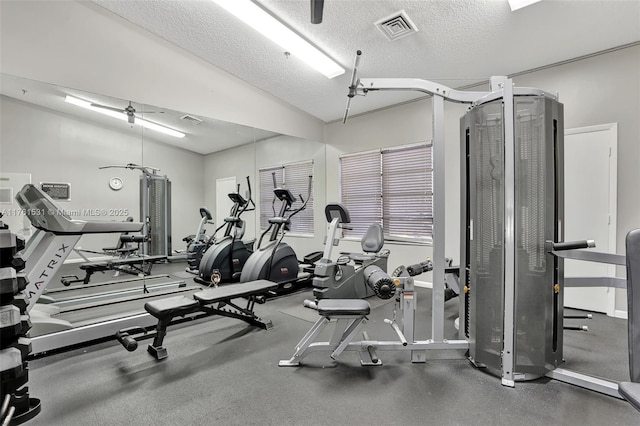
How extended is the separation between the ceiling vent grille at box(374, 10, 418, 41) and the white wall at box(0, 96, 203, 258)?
3.05 metres

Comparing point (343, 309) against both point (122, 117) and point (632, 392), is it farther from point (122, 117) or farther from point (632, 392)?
point (122, 117)

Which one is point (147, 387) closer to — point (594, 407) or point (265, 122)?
point (594, 407)

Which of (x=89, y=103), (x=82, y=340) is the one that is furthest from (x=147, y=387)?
(x=89, y=103)

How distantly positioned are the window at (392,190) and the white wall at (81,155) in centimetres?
299

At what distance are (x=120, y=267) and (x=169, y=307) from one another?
203cm

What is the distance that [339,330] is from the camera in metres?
2.36

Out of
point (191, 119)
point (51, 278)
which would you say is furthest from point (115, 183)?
point (51, 278)

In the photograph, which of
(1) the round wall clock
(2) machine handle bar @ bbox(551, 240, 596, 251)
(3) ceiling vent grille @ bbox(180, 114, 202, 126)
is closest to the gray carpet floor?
(2) machine handle bar @ bbox(551, 240, 596, 251)

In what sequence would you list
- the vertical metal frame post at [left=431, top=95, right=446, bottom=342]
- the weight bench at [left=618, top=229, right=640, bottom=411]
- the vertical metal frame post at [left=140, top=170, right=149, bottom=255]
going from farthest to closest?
the vertical metal frame post at [left=140, top=170, right=149, bottom=255], the vertical metal frame post at [left=431, top=95, right=446, bottom=342], the weight bench at [left=618, top=229, right=640, bottom=411]

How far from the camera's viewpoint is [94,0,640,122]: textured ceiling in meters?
2.80

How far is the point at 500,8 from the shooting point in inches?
108

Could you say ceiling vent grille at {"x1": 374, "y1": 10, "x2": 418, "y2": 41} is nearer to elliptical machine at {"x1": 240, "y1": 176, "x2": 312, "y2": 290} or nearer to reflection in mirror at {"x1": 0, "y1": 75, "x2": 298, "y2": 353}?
elliptical machine at {"x1": 240, "y1": 176, "x2": 312, "y2": 290}

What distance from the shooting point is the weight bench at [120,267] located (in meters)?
3.66

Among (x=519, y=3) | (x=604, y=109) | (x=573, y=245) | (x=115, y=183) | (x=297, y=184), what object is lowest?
(x=573, y=245)
